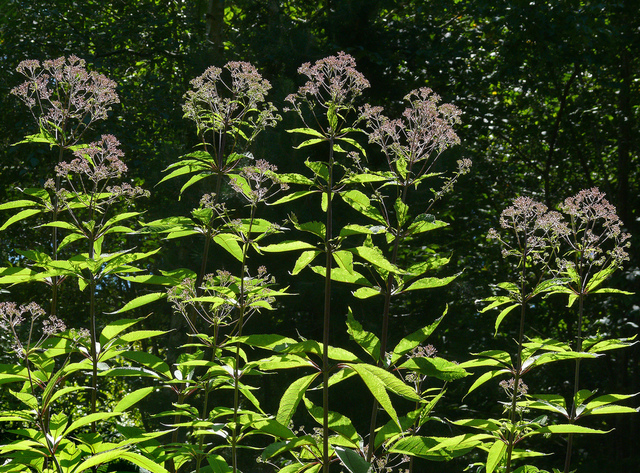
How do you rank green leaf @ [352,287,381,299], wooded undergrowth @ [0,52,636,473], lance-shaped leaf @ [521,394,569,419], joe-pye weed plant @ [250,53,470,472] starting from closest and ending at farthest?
joe-pye weed plant @ [250,53,470,472], wooded undergrowth @ [0,52,636,473], green leaf @ [352,287,381,299], lance-shaped leaf @ [521,394,569,419]

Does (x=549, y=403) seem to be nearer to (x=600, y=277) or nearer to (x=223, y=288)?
(x=600, y=277)

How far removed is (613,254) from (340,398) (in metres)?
4.99

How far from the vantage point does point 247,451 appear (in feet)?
23.5

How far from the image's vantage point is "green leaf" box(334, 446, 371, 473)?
4.94 feet

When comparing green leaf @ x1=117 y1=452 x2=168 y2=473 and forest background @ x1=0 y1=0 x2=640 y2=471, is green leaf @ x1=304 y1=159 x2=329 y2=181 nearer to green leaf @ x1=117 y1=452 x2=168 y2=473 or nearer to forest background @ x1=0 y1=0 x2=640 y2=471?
green leaf @ x1=117 y1=452 x2=168 y2=473

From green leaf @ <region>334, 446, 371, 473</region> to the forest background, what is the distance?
5.44 meters

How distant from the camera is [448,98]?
922 centimetres

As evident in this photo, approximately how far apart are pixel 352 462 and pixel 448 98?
829 centimetres

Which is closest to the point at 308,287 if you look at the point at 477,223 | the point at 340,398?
the point at 340,398

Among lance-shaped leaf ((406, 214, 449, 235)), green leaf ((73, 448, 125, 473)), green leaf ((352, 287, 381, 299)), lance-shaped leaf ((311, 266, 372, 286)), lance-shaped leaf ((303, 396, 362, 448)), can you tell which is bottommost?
green leaf ((73, 448, 125, 473))

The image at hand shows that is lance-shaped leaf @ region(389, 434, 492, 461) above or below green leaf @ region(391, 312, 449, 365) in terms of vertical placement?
below

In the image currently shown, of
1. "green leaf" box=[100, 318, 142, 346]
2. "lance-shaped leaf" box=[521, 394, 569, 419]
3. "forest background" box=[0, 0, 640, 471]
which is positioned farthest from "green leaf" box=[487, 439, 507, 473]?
"forest background" box=[0, 0, 640, 471]

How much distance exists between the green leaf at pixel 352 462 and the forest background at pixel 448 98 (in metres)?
5.44

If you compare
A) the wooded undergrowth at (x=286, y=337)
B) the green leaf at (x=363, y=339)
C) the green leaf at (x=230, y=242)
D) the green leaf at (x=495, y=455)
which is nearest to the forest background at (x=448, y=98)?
the wooded undergrowth at (x=286, y=337)
